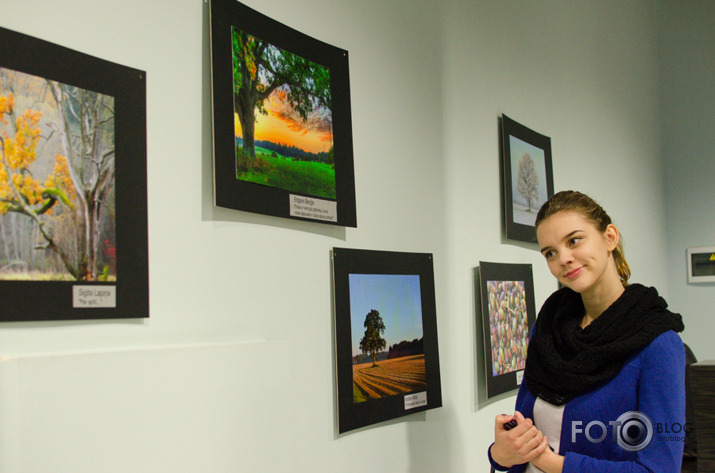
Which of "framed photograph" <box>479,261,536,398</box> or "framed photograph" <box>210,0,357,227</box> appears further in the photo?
"framed photograph" <box>479,261,536,398</box>

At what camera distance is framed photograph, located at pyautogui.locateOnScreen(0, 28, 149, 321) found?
1.24m

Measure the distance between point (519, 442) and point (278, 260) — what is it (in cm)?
82

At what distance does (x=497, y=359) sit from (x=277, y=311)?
1333 millimetres

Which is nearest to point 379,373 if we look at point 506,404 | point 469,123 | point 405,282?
point 405,282

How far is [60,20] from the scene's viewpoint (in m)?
1.34

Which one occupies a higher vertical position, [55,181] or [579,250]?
[55,181]

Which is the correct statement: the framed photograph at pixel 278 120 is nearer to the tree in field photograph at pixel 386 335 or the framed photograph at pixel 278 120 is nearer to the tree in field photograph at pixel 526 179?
the tree in field photograph at pixel 386 335
